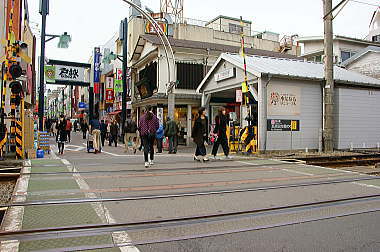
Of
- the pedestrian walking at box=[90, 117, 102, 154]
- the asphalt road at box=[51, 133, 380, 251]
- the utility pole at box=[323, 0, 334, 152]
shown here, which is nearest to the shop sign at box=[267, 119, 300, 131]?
the utility pole at box=[323, 0, 334, 152]

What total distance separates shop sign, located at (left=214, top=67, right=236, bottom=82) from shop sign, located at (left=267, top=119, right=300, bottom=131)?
333cm

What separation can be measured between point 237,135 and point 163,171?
6986 millimetres

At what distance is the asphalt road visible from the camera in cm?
354

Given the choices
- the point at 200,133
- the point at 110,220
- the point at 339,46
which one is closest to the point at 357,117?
the point at 200,133

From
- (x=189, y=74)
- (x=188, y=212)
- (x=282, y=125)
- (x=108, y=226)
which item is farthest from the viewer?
(x=189, y=74)

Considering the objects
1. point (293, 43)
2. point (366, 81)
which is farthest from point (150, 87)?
point (293, 43)

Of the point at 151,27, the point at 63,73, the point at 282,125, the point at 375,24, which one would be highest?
the point at 375,24

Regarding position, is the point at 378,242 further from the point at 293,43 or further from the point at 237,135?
the point at 293,43

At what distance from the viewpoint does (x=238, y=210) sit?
15.4ft

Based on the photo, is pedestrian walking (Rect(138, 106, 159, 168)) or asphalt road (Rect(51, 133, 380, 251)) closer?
asphalt road (Rect(51, 133, 380, 251))

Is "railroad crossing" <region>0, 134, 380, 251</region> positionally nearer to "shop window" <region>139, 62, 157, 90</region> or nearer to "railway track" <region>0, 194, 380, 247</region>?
"railway track" <region>0, 194, 380, 247</region>

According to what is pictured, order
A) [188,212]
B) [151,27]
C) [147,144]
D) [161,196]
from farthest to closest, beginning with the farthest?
1. [151,27]
2. [147,144]
3. [161,196]
4. [188,212]

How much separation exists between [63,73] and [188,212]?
28916mm

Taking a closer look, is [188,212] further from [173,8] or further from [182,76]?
[173,8]
